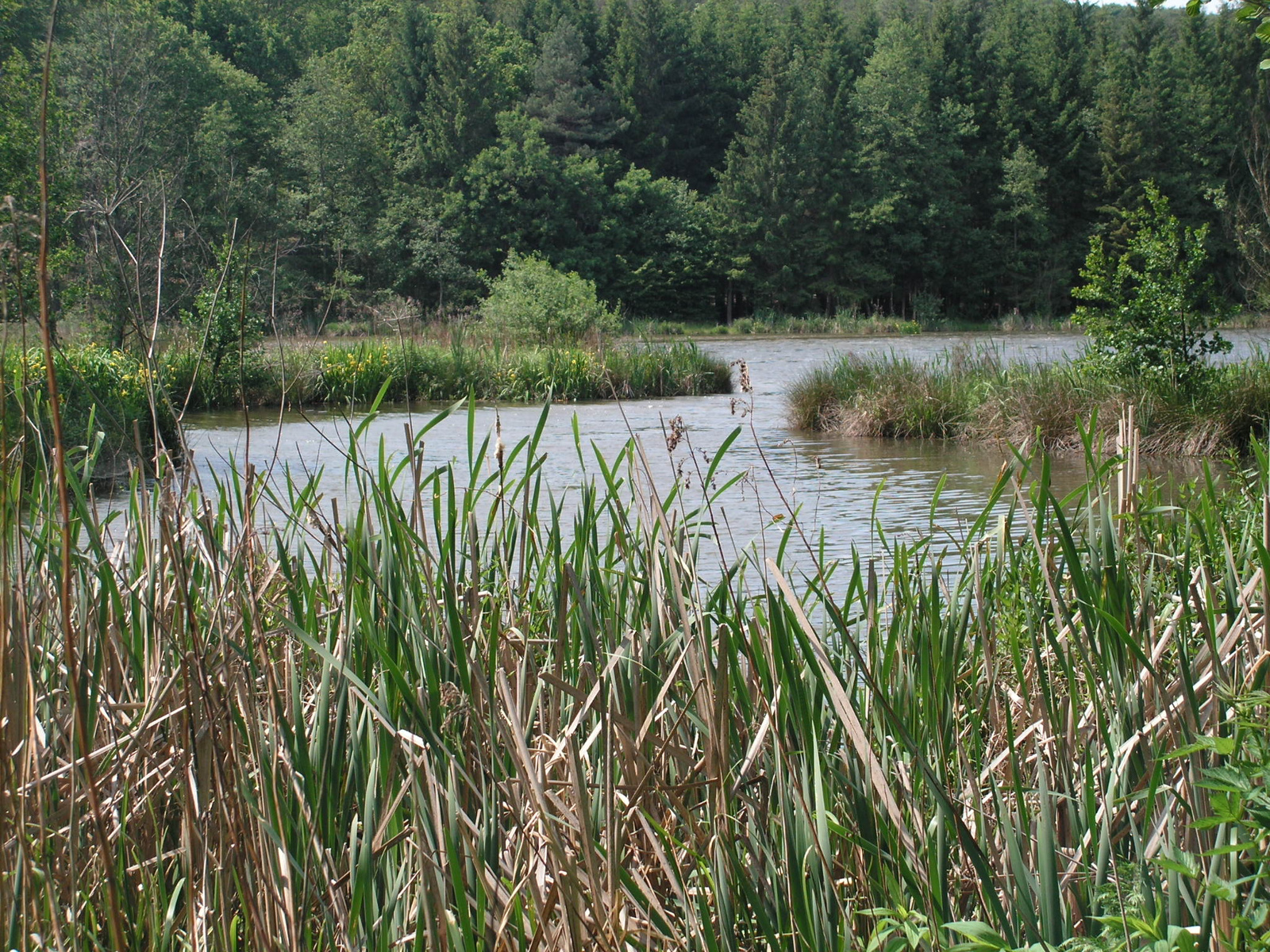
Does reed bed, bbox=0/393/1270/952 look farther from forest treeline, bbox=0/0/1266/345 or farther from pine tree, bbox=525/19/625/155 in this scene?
pine tree, bbox=525/19/625/155

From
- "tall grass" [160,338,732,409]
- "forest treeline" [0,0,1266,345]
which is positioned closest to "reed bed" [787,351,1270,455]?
"tall grass" [160,338,732,409]

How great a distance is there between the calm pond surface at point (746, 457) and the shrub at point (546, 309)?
441 cm

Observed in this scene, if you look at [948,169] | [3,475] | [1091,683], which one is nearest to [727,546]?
[1091,683]

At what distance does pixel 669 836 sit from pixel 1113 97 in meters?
56.3

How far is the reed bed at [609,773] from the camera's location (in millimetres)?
1374

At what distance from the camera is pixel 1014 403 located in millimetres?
10867

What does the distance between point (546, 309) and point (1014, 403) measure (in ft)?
40.7

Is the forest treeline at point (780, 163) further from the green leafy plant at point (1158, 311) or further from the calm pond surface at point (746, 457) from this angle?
the green leafy plant at point (1158, 311)

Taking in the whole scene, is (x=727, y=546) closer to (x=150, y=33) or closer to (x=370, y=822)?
(x=370, y=822)

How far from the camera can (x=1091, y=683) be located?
1.61 m

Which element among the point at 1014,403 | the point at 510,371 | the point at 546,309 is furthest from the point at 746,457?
the point at 546,309

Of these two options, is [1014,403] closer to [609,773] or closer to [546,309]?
[609,773]

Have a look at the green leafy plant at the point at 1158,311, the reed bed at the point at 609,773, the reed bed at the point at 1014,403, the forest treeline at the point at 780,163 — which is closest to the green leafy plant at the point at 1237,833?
the reed bed at the point at 609,773

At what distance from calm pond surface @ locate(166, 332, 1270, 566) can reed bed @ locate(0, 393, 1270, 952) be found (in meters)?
2.16
